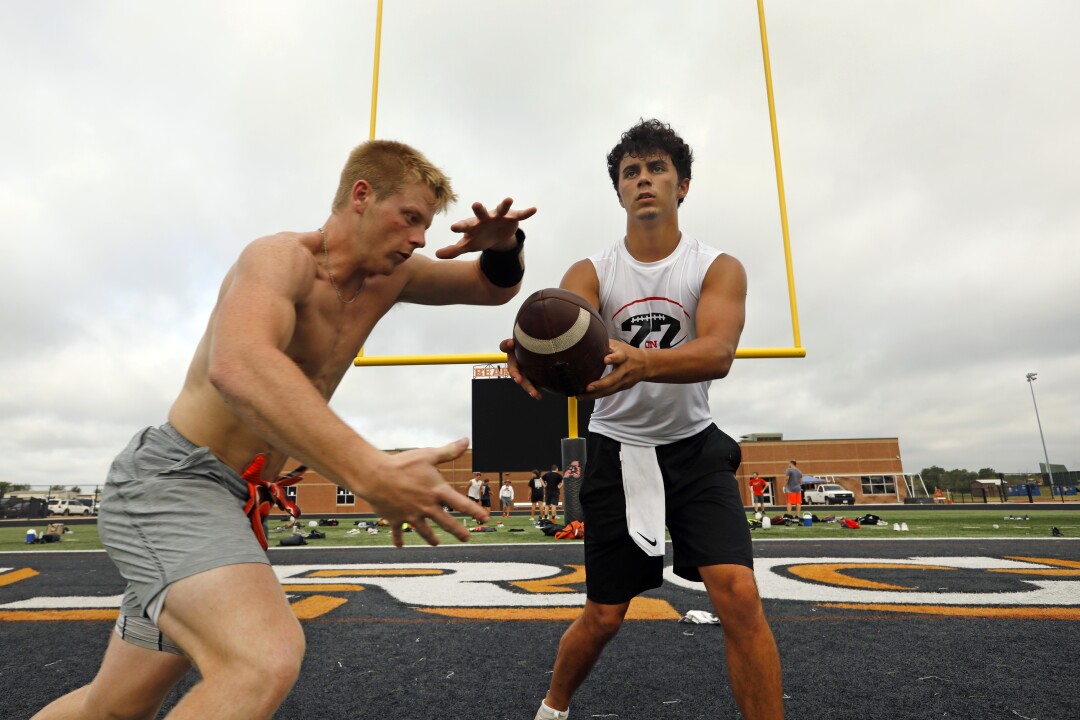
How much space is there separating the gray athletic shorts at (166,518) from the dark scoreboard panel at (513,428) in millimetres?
17203

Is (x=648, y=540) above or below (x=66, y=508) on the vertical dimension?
below

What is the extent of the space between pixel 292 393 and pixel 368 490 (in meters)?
0.24

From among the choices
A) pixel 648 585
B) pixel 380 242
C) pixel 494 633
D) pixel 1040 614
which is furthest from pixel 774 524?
pixel 380 242

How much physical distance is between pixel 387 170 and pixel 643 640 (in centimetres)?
288

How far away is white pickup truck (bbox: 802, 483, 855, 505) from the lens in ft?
119

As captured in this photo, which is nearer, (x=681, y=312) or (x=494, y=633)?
(x=681, y=312)

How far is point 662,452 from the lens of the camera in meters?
2.44

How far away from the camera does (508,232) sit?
2.18 metres

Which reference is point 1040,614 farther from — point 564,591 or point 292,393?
point 292,393

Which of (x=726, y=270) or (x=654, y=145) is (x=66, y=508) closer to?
(x=654, y=145)

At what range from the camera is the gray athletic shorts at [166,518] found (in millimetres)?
1376

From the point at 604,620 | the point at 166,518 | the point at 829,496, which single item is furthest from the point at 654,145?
the point at 829,496

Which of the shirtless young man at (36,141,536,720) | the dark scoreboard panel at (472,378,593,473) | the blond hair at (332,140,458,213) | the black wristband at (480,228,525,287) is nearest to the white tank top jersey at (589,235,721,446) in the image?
the black wristband at (480,228,525,287)

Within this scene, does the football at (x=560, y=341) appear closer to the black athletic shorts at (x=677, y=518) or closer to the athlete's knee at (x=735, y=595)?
the black athletic shorts at (x=677, y=518)
